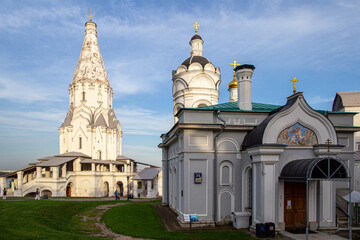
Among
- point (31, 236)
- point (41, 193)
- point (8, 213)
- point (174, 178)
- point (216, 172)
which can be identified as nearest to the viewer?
point (31, 236)

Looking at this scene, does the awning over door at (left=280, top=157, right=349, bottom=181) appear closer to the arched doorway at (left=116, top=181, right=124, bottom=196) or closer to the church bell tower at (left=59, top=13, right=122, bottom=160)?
the arched doorway at (left=116, top=181, right=124, bottom=196)

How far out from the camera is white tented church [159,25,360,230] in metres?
12.8

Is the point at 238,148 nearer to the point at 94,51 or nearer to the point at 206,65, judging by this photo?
the point at 206,65

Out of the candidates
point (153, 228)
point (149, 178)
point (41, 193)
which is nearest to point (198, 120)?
point (153, 228)

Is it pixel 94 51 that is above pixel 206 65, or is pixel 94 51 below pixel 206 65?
above

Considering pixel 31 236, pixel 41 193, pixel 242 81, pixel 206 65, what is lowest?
pixel 41 193

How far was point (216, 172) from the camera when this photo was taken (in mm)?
14750

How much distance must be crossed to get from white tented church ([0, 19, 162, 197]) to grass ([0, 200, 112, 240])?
55.4 ft

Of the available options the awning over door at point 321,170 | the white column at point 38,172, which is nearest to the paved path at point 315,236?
the awning over door at point 321,170

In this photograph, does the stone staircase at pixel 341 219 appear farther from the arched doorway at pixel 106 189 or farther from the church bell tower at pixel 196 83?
the arched doorway at pixel 106 189

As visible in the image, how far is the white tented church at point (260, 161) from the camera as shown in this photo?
12.8 meters

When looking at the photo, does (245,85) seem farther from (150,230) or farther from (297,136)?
(150,230)

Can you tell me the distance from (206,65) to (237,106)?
9881 millimetres

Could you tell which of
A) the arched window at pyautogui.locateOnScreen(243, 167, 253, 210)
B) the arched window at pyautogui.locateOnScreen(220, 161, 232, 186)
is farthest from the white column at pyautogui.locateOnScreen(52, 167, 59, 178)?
the arched window at pyautogui.locateOnScreen(243, 167, 253, 210)
